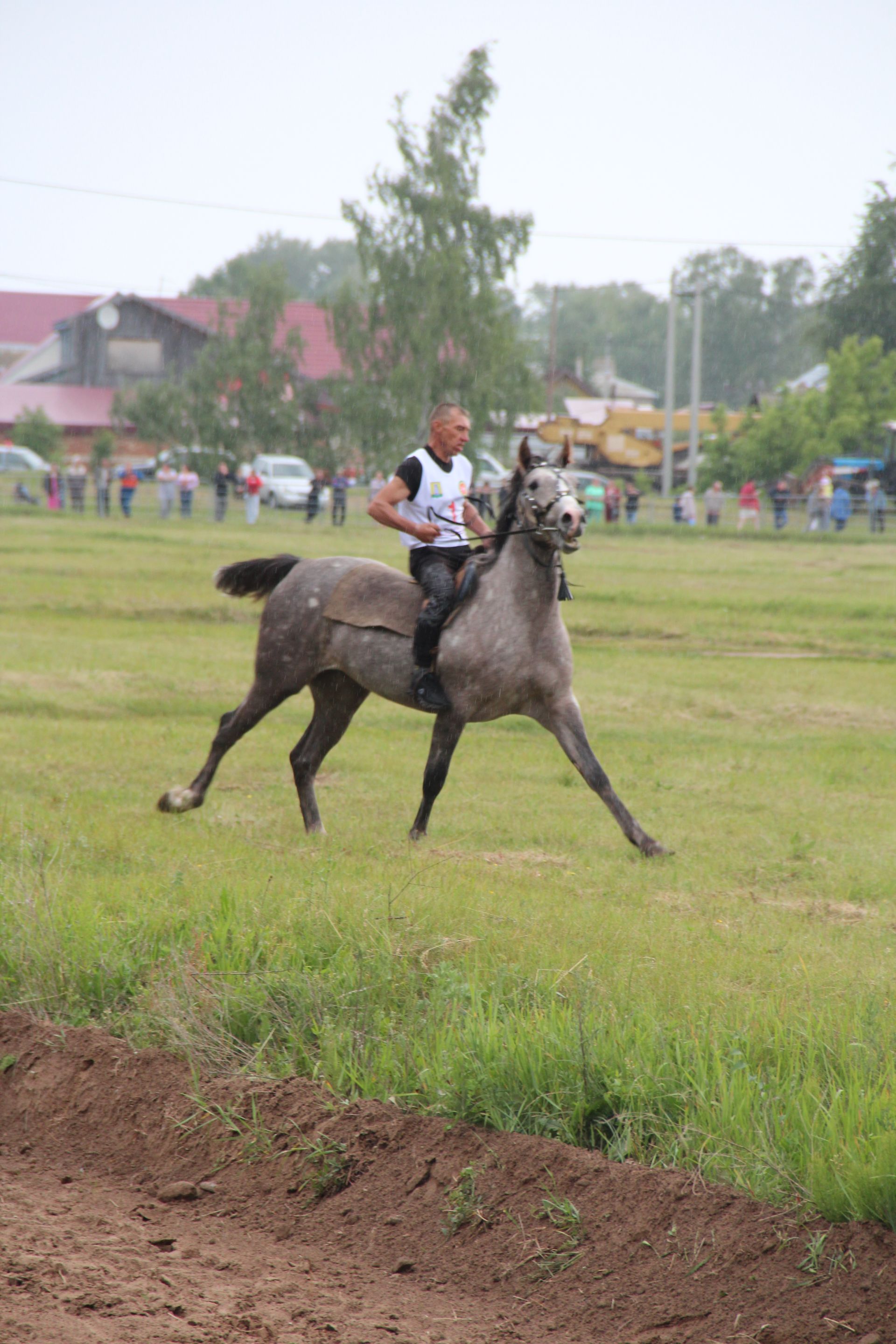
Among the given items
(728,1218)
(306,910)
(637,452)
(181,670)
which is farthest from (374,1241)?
(637,452)

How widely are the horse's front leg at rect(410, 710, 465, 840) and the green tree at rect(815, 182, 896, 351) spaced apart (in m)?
68.2

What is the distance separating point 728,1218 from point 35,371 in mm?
83589

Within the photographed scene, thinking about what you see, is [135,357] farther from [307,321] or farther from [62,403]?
[307,321]

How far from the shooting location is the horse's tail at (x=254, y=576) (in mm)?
9891

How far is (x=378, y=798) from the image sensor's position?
10.5 metres

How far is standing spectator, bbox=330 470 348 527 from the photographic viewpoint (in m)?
40.2

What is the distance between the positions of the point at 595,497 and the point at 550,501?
41405 millimetres

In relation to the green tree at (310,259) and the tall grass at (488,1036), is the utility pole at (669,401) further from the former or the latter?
the green tree at (310,259)

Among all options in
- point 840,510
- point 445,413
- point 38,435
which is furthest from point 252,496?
point 445,413

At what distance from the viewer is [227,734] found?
9812mm

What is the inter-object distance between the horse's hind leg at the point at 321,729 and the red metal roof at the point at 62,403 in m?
63.2

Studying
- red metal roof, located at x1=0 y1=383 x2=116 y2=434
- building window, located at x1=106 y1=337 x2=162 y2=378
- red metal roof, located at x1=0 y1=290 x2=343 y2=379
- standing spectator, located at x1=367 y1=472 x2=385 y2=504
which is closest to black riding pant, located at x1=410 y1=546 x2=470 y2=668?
standing spectator, located at x1=367 y1=472 x2=385 y2=504

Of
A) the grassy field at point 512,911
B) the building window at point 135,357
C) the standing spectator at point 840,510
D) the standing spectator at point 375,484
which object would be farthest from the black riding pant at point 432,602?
the building window at point 135,357

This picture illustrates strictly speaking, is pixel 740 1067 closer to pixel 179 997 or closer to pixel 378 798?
pixel 179 997
